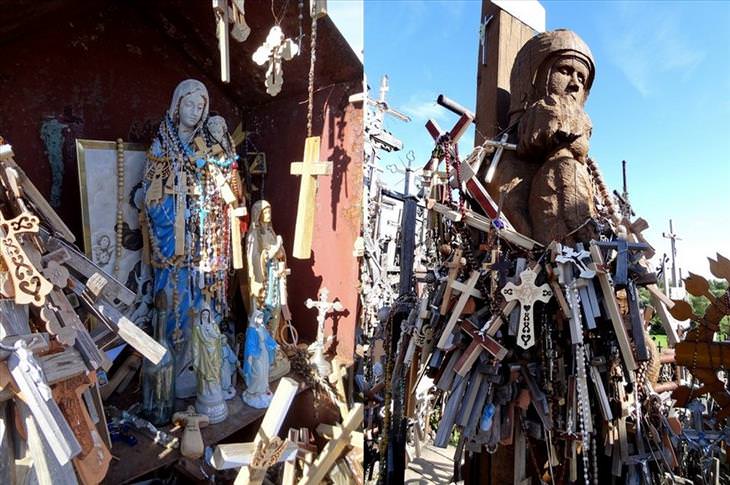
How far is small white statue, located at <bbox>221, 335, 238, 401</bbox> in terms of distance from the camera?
2.91 meters

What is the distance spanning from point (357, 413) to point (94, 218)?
1899 millimetres

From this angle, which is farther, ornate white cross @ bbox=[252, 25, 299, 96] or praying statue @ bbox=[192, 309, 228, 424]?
praying statue @ bbox=[192, 309, 228, 424]

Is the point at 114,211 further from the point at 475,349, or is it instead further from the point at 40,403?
the point at 475,349

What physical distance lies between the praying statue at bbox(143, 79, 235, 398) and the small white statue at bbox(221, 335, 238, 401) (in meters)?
0.17

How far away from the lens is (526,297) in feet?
9.34

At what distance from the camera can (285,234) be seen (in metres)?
3.54

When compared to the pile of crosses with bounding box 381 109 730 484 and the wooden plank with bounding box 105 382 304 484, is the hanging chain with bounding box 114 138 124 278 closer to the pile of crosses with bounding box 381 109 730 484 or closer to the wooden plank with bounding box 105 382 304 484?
the wooden plank with bounding box 105 382 304 484

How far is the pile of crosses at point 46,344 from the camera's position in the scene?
1.37 metres

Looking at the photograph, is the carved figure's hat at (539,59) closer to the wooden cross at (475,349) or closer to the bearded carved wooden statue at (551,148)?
the bearded carved wooden statue at (551,148)

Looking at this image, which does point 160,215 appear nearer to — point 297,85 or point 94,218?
point 94,218

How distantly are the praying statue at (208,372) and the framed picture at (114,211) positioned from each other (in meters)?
0.36

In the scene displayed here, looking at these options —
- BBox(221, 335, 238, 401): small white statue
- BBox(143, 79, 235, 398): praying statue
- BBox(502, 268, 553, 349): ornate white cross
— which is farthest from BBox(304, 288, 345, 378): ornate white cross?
BBox(502, 268, 553, 349): ornate white cross

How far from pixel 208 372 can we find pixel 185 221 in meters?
0.86

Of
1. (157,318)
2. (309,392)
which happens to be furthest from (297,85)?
(309,392)
